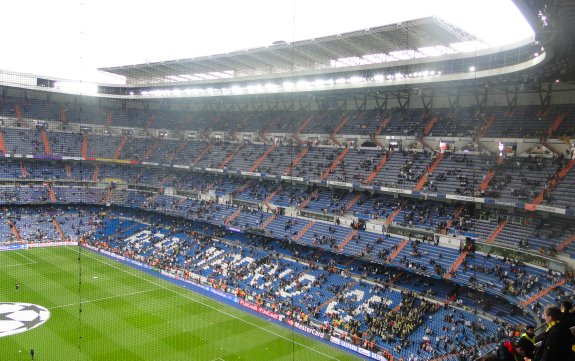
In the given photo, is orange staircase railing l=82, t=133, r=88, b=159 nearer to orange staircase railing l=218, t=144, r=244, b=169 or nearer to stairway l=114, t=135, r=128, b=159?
stairway l=114, t=135, r=128, b=159

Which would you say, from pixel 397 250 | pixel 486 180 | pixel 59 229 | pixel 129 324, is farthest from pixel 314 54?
pixel 59 229

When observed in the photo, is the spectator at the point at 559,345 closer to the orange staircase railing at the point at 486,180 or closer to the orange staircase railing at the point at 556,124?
the orange staircase railing at the point at 486,180

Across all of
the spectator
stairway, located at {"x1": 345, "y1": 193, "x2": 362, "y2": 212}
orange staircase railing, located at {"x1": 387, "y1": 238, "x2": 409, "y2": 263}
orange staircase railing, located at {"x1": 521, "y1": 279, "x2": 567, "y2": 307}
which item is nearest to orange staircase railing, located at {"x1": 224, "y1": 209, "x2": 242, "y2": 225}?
stairway, located at {"x1": 345, "y1": 193, "x2": 362, "y2": 212}

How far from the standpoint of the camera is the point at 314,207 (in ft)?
79.4

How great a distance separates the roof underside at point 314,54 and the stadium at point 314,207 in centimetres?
15

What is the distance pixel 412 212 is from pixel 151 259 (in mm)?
14421

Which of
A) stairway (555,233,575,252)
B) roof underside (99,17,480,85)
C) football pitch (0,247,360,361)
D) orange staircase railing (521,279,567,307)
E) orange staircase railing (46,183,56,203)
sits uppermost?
roof underside (99,17,480,85)

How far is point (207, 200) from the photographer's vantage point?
29.5m

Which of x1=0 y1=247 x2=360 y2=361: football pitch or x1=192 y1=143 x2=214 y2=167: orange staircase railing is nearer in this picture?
x1=0 y1=247 x2=360 y2=361: football pitch

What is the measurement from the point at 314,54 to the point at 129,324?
15.9 m

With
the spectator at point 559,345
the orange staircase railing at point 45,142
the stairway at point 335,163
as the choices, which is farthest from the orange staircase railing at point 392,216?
the orange staircase railing at point 45,142

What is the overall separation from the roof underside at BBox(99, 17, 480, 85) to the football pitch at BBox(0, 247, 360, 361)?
33.7 feet

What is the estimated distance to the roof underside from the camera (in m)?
19.4

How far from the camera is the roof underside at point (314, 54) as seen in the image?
1938 cm
